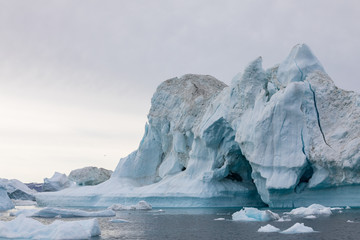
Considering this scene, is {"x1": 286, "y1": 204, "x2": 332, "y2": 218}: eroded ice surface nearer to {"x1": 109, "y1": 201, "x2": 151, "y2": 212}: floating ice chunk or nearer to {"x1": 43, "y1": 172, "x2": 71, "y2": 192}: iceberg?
{"x1": 109, "y1": 201, "x2": 151, "y2": 212}: floating ice chunk

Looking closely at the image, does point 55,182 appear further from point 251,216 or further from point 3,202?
point 251,216

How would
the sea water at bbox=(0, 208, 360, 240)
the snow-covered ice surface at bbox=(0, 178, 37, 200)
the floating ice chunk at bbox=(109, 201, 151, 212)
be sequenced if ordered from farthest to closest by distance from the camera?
the snow-covered ice surface at bbox=(0, 178, 37, 200) < the floating ice chunk at bbox=(109, 201, 151, 212) < the sea water at bbox=(0, 208, 360, 240)

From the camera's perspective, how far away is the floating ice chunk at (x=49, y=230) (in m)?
11.3

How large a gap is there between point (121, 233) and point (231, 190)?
38.8ft

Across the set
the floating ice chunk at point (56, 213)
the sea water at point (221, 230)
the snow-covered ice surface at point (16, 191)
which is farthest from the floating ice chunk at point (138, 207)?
the snow-covered ice surface at point (16, 191)

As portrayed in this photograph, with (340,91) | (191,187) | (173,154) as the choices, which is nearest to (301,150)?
(340,91)

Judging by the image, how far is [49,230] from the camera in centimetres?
1159

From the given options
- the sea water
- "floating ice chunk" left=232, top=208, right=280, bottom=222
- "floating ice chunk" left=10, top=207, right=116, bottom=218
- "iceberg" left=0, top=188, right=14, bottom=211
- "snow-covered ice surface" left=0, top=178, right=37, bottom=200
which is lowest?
the sea water

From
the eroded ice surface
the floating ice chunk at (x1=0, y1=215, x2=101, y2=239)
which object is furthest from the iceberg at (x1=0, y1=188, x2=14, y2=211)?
the eroded ice surface

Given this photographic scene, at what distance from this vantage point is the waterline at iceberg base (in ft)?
63.3

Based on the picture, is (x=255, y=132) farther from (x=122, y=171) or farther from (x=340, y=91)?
(x=122, y=171)

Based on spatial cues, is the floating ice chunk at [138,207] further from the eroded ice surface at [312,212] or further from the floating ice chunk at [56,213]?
the eroded ice surface at [312,212]

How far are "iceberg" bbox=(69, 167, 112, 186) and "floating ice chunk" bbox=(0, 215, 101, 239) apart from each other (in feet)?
66.5

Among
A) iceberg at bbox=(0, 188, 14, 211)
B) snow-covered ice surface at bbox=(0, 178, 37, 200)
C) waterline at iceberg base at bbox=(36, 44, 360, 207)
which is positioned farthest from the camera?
snow-covered ice surface at bbox=(0, 178, 37, 200)
